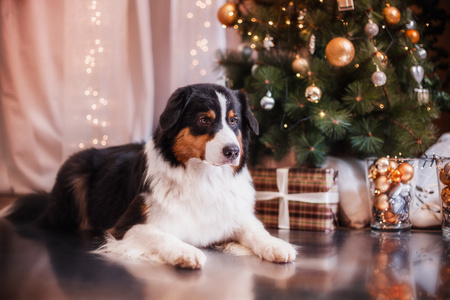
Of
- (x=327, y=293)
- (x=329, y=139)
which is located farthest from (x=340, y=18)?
(x=327, y=293)

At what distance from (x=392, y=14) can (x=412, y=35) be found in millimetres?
222

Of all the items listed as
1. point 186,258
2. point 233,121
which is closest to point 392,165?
point 233,121

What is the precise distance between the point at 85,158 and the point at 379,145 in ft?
5.84

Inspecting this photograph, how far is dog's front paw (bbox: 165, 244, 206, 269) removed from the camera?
1.87m

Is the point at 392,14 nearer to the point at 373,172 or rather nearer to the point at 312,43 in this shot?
the point at 312,43

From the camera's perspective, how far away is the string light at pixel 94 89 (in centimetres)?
377

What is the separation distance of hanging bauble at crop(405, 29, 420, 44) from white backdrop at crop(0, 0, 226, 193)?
1351 millimetres

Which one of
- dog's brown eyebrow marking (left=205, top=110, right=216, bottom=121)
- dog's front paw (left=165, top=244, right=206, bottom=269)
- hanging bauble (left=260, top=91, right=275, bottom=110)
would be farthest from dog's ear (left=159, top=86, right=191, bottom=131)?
hanging bauble (left=260, top=91, right=275, bottom=110)

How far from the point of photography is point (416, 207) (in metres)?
2.87

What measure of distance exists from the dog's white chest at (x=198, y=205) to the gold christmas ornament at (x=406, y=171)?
0.96 m

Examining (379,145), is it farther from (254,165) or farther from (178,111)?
(178,111)

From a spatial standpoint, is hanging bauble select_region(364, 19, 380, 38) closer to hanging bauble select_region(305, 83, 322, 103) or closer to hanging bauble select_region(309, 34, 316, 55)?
→ hanging bauble select_region(309, 34, 316, 55)

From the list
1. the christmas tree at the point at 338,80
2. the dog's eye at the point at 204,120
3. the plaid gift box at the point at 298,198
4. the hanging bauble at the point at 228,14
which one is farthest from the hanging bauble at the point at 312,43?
the dog's eye at the point at 204,120

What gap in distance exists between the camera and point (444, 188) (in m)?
2.57
